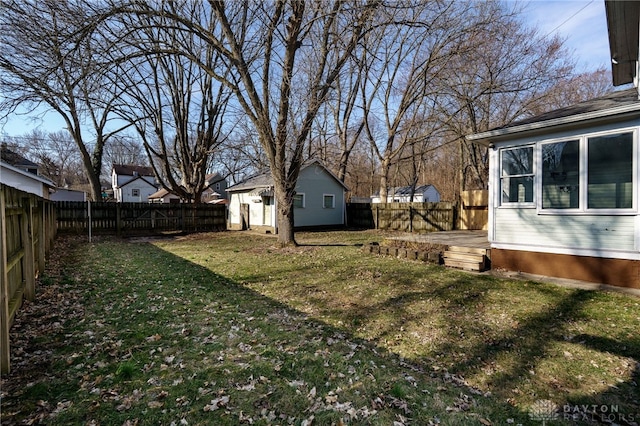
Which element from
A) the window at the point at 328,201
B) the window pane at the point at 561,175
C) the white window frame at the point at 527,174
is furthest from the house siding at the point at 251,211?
the window pane at the point at 561,175

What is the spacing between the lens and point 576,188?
6336mm

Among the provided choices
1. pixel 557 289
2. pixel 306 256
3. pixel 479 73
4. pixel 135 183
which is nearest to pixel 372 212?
pixel 479 73

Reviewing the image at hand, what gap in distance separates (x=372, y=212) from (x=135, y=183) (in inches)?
1721

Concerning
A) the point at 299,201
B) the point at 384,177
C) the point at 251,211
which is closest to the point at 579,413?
the point at 299,201

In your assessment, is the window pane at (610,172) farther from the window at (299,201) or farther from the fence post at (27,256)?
the window at (299,201)

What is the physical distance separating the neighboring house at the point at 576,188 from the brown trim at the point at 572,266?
0.05 feet

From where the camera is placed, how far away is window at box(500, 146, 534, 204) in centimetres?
704

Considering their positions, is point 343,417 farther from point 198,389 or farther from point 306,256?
point 306,256

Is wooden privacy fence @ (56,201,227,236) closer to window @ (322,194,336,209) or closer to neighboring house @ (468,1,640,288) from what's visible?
window @ (322,194,336,209)

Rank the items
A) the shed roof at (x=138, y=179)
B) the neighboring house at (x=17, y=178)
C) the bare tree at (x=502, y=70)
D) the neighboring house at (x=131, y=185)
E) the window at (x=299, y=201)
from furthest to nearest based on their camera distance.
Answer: the neighboring house at (x=131, y=185) < the shed roof at (x=138, y=179) < the window at (x=299, y=201) < the bare tree at (x=502, y=70) < the neighboring house at (x=17, y=178)

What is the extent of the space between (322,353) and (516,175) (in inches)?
247

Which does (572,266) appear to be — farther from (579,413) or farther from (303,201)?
(303,201)

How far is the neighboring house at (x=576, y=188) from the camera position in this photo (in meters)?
5.76

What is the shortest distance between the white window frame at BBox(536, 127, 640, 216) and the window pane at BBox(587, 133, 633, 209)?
0.05 m
